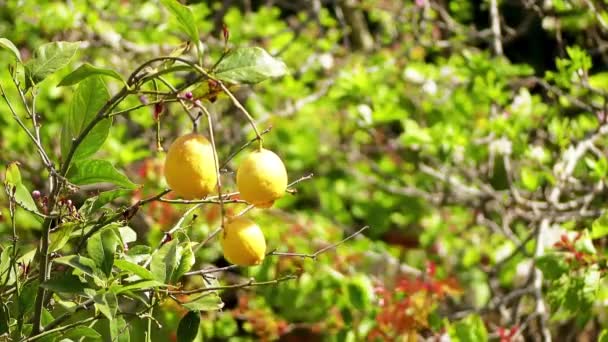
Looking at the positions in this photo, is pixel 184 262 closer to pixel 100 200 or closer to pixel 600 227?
pixel 100 200

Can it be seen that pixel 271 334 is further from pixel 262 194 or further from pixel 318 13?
pixel 262 194

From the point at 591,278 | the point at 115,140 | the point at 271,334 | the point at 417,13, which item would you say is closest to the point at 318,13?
the point at 417,13

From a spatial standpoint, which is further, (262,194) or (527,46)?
(527,46)

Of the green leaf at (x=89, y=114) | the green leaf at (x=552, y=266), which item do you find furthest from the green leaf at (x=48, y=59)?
the green leaf at (x=552, y=266)

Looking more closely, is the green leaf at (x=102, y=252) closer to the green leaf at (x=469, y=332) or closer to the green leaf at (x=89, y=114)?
the green leaf at (x=89, y=114)

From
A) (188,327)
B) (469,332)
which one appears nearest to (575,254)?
(469,332)

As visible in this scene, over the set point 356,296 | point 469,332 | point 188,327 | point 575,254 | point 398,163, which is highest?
point 188,327
